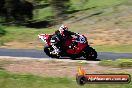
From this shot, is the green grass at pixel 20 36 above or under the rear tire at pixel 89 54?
under

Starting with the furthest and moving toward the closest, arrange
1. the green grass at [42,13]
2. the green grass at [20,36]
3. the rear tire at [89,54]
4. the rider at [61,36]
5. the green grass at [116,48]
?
the green grass at [42,13]
the green grass at [20,36]
the green grass at [116,48]
the rear tire at [89,54]
the rider at [61,36]

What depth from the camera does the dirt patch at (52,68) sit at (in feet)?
67.5

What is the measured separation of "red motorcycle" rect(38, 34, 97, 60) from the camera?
28.0m

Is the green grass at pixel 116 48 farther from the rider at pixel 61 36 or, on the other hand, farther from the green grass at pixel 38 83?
the green grass at pixel 38 83

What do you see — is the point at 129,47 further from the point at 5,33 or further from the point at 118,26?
the point at 5,33

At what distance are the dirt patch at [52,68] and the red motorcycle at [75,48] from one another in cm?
246

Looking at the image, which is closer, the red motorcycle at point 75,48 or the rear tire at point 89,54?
the red motorcycle at point 75,48

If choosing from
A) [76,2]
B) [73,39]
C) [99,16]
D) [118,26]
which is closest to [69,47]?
[73,39]

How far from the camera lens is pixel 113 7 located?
5234cm

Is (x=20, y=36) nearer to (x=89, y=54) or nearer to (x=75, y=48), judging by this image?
(x=75, y=48)

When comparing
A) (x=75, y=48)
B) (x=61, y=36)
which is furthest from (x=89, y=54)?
(x=61, y=36)

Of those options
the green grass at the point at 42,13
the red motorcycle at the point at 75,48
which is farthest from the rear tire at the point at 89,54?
the green grass at the point at 42,13

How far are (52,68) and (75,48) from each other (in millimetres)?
5922

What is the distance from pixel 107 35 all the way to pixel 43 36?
48.1 ft
